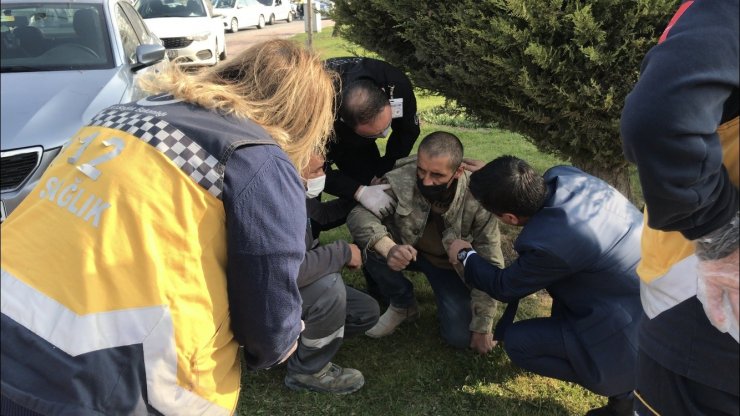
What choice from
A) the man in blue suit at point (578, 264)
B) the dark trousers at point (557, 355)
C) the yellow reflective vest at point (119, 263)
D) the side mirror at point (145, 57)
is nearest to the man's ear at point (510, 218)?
the man in blue suit at point (578, 264)

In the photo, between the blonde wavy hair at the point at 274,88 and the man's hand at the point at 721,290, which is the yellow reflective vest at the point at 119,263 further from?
the man's hand at the point at 721,290

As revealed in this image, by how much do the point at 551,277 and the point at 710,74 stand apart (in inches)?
61.1

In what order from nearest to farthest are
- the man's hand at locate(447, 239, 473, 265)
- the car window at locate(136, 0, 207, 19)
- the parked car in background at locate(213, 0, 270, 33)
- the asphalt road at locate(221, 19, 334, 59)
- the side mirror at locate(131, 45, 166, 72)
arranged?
the man's hand at locate(447, 239, 473, 265) → the side mirror at locate(131, 45, 166, 72) → the car window at locate(136, 0, 207, 19) → the asphalt road at locate(221, 19, 334, 59) → the parked car in background at locate(213, 0, 270, 33)

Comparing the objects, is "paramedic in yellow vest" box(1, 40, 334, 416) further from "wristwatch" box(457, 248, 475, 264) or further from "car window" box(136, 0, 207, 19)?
"car window" box(136, 0, 207, 19)

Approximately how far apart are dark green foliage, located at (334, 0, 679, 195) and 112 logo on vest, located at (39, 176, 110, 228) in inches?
86.2

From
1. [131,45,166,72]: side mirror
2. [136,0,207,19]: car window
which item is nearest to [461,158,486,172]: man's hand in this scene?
[131,45,166,72]: side mirror

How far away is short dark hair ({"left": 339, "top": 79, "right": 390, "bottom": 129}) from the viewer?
135 inches

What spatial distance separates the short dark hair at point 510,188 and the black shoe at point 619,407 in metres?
0.94

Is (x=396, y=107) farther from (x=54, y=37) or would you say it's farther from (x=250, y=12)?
(x=250, y=12)

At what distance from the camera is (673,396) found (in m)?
1.63

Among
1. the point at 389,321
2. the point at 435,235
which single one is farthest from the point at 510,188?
the point at 389,321

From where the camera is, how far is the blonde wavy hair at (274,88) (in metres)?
1.80

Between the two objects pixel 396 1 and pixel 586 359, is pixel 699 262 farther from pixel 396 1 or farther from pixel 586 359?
pixel 396 1

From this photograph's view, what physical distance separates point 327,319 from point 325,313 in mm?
37
